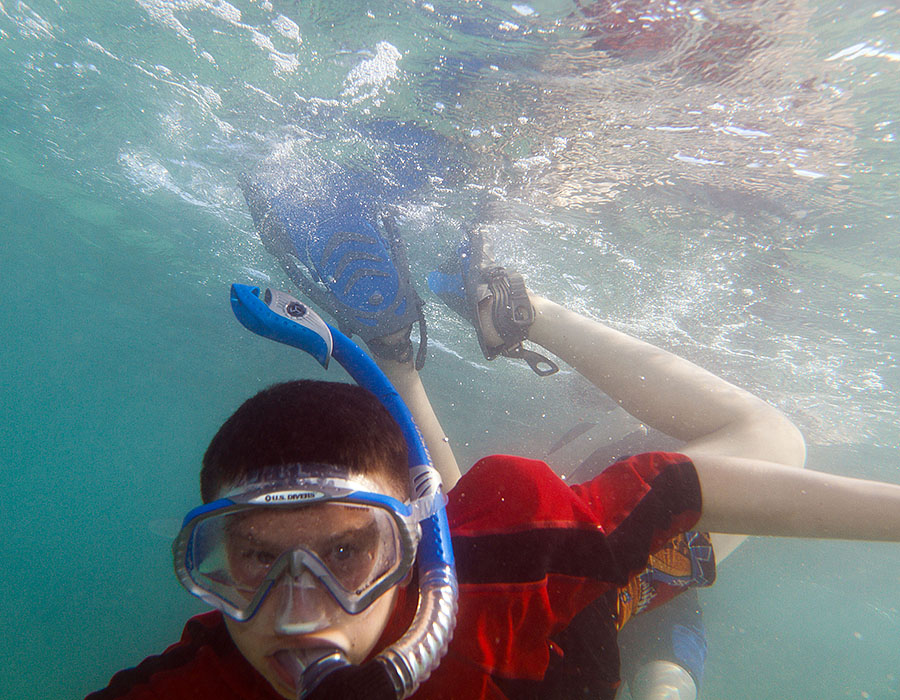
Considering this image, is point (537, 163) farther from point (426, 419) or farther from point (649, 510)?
point (649, 510)

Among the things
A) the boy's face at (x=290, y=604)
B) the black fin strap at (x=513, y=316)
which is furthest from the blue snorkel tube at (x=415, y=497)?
the black fin strap at (x=513, y=316)

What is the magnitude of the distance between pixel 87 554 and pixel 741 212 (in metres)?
89.8

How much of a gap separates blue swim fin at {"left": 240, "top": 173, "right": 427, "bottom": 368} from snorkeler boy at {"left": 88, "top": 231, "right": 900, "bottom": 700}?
12.9 ft

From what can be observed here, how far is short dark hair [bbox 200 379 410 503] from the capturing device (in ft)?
6.13

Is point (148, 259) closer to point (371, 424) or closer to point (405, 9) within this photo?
point (405, 9)

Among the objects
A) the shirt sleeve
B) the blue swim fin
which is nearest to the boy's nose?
the shirt sleeve

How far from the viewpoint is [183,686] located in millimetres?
1840

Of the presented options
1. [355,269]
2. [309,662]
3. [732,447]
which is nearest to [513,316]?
[732,447]

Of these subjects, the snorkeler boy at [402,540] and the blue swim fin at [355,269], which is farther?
the blue swim fin at [355,269]

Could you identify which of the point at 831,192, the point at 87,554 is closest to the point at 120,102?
the point at 831,192

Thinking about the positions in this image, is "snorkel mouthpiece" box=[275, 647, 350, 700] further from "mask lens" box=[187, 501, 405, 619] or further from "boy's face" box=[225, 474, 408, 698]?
"mask lens" box=[187, 501, 405, 619]

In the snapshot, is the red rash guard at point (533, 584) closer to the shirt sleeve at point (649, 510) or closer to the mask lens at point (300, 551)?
the shirt sleeve at point (649, 510)

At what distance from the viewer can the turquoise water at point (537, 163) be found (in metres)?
6.15

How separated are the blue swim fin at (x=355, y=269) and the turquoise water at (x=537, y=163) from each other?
1446 millimetres
